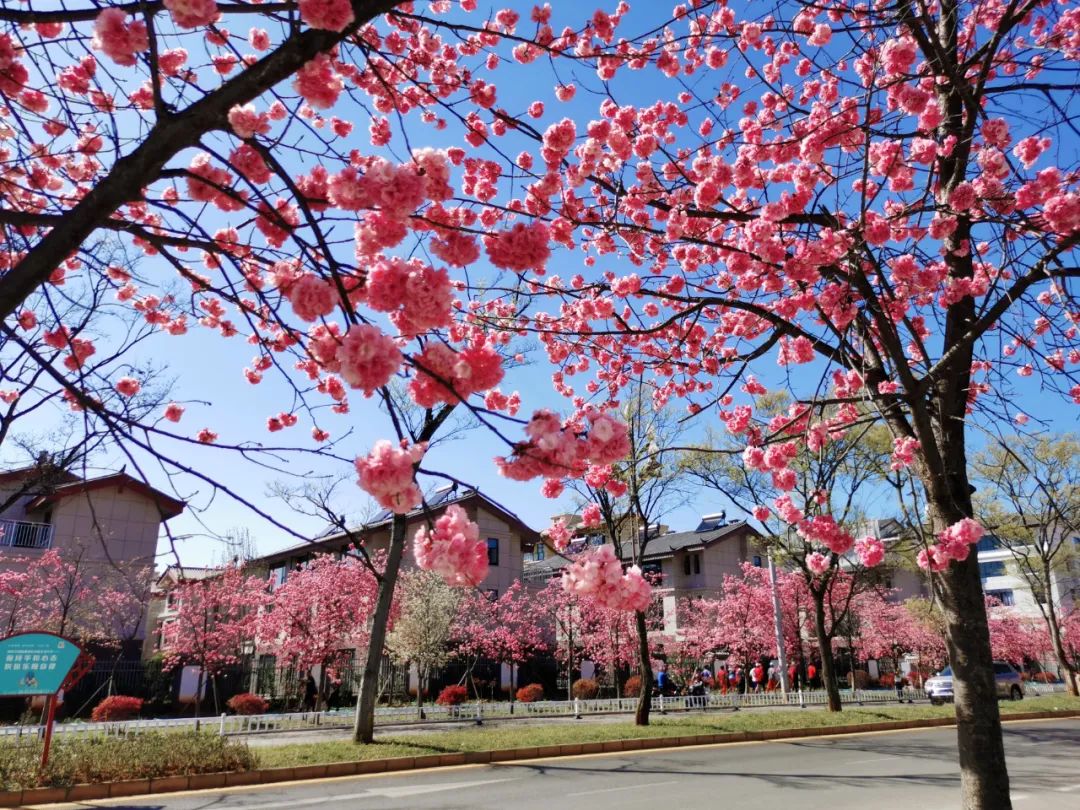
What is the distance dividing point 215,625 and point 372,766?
15105 mm

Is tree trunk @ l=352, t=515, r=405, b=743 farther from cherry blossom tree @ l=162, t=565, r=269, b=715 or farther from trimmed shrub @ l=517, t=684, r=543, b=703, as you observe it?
trimmed shrub @ l=517, t=684, r=543, b=703

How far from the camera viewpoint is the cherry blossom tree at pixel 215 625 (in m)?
21.3

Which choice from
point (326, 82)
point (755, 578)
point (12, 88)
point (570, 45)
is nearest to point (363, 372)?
point (326, 82)

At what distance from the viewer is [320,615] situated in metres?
20.9

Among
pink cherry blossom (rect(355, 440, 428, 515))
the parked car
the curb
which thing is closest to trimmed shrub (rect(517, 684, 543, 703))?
the curb

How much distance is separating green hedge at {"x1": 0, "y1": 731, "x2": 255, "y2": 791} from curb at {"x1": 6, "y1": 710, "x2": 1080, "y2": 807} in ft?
0.47

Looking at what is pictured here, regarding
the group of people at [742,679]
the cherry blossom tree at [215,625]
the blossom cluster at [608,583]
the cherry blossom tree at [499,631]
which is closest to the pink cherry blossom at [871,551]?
the blossom cluster at [608,583]

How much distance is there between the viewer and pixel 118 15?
3.05 meters

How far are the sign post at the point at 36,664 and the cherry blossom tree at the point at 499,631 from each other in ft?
56.1

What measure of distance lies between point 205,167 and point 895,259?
496 centimetres

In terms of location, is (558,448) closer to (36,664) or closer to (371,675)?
(36,664)

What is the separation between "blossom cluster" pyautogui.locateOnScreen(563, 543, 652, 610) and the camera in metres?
2.73

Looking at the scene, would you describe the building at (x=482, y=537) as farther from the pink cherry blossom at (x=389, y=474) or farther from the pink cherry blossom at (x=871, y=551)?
the pink cherry blossom at (x=389, y=474)

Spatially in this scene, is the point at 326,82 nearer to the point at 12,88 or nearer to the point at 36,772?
the point at 12,88
